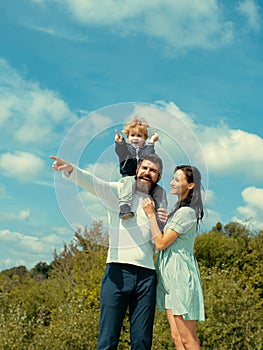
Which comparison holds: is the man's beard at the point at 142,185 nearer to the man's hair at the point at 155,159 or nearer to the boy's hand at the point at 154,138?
the man's hair at the point at 155,159

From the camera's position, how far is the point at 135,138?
397 centimetres

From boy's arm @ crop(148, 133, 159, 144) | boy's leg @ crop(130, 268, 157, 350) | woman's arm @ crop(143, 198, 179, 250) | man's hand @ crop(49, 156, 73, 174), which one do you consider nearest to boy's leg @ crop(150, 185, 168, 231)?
woman's arm @ crop(143, 198, 179, 250)

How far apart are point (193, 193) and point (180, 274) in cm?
59

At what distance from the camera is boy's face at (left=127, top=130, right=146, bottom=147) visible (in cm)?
396

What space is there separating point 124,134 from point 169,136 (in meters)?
0.33

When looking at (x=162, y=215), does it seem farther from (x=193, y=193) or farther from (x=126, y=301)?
(x=126, y=301)

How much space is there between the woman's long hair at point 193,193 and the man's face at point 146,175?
22 centimetres

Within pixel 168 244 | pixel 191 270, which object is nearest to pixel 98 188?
pixel 168 244

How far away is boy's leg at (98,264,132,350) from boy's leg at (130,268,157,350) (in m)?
0.07

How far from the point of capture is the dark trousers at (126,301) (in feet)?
12.2

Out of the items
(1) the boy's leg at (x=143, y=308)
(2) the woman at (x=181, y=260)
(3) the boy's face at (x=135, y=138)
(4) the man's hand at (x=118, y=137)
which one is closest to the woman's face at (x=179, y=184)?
(2) the woman at (x=181, y=260)

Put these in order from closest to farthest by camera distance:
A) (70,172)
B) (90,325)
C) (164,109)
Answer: (70,172)
(164,109)
(90,325)

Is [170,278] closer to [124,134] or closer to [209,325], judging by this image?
[124,134]

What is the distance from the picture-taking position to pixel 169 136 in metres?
4.04
